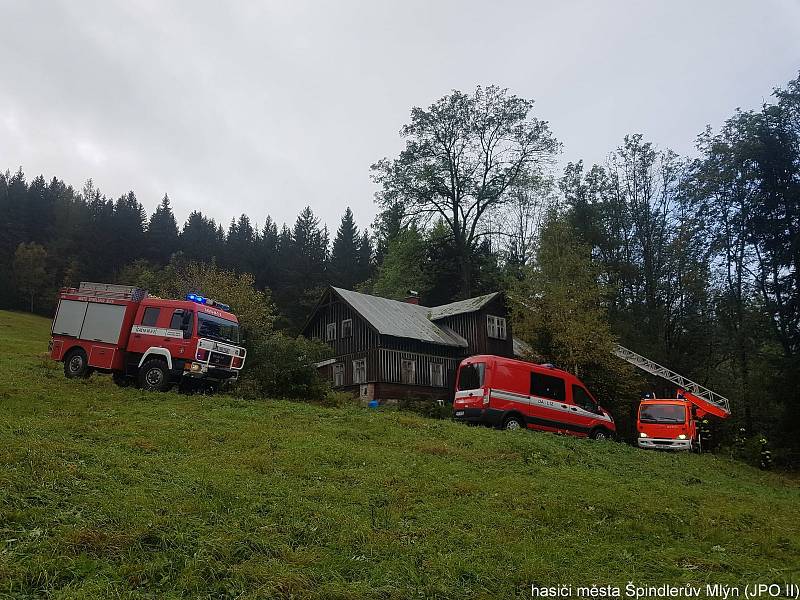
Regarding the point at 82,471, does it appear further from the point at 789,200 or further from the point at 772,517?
the point at 789,200

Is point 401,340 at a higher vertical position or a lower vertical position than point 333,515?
higher

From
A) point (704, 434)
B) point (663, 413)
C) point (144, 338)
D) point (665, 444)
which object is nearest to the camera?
point (144, 338)

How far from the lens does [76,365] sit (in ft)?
66.5

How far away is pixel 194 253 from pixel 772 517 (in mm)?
70752

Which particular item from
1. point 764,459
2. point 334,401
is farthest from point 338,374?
point 764,459

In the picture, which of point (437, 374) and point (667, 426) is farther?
point (437, 374)

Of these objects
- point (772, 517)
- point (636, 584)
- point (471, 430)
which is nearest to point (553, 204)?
point (471, 430)

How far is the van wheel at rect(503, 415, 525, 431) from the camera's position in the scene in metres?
20.0

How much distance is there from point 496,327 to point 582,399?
1478 cm

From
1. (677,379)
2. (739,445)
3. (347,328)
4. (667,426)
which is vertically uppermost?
(347,328)

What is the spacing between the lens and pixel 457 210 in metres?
50.3

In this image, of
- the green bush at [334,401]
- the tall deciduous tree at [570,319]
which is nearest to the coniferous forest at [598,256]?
the tall deciduous tree at [570,319]

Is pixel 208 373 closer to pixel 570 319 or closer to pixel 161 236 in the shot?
pixel 570 319

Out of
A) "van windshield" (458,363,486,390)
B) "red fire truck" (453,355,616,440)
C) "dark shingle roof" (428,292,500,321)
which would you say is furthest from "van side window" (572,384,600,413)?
"dark shingle roof" (428,292,500,321)
